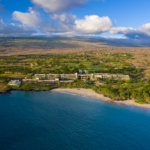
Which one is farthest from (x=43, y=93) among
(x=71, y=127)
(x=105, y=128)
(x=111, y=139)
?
(x=111, y=139)

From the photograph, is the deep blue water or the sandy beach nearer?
the deep blue water

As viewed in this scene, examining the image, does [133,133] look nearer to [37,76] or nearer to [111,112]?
[111,112]

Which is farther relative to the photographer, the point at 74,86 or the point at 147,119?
the point at 74,86

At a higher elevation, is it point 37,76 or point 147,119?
point 37,76

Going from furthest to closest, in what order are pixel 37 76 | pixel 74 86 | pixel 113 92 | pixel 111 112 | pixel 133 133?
1. pixel 37 76
2. pixel 74 86
3. pixel 113 92
4. pixel 111 112
5. pixel 133 133

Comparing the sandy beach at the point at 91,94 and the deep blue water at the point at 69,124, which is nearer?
the deep blue water at the point at 69,124

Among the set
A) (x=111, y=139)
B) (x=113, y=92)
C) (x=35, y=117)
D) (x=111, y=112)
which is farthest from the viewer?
(x=113, y=92)

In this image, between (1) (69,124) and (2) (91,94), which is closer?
(1) (69,124)

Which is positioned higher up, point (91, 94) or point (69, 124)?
point (91, 94)
